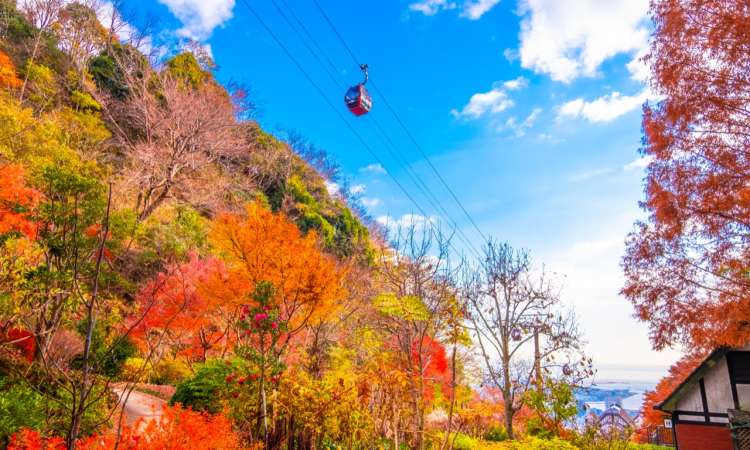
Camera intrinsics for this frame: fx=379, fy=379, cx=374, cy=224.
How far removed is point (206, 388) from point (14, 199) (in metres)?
7.52

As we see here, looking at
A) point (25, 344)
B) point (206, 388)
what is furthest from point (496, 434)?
point (25, 344)

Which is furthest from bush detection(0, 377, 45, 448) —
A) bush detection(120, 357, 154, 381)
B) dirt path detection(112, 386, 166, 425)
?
dirt path detection(112, 386, 166, 425)

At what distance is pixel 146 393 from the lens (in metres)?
12.1

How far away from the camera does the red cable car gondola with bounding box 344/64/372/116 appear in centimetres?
1241

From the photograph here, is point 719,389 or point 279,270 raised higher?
point 279,270

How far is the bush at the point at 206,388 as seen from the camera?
25.2 feet

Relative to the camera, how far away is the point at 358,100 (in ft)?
40.6

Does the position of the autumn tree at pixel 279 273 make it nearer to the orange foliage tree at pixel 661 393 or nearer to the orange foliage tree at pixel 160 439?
the orange foliage tree at pixel 160 439

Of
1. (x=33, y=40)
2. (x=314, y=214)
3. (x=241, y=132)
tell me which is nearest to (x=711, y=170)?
(x=314, y=214)

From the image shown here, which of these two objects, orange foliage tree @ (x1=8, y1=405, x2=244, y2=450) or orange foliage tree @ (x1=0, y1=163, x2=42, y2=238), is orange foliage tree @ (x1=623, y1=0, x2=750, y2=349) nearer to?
orange foliage tree @ (x1=8, y1=405, x2=244, y2=450)

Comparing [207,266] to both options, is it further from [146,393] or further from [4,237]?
[4,237]

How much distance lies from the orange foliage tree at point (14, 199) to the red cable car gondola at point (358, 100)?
8712 millimetres

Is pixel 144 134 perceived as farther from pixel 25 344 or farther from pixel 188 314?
pixel 25 344

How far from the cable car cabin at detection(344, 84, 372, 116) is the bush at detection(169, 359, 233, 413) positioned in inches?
334
